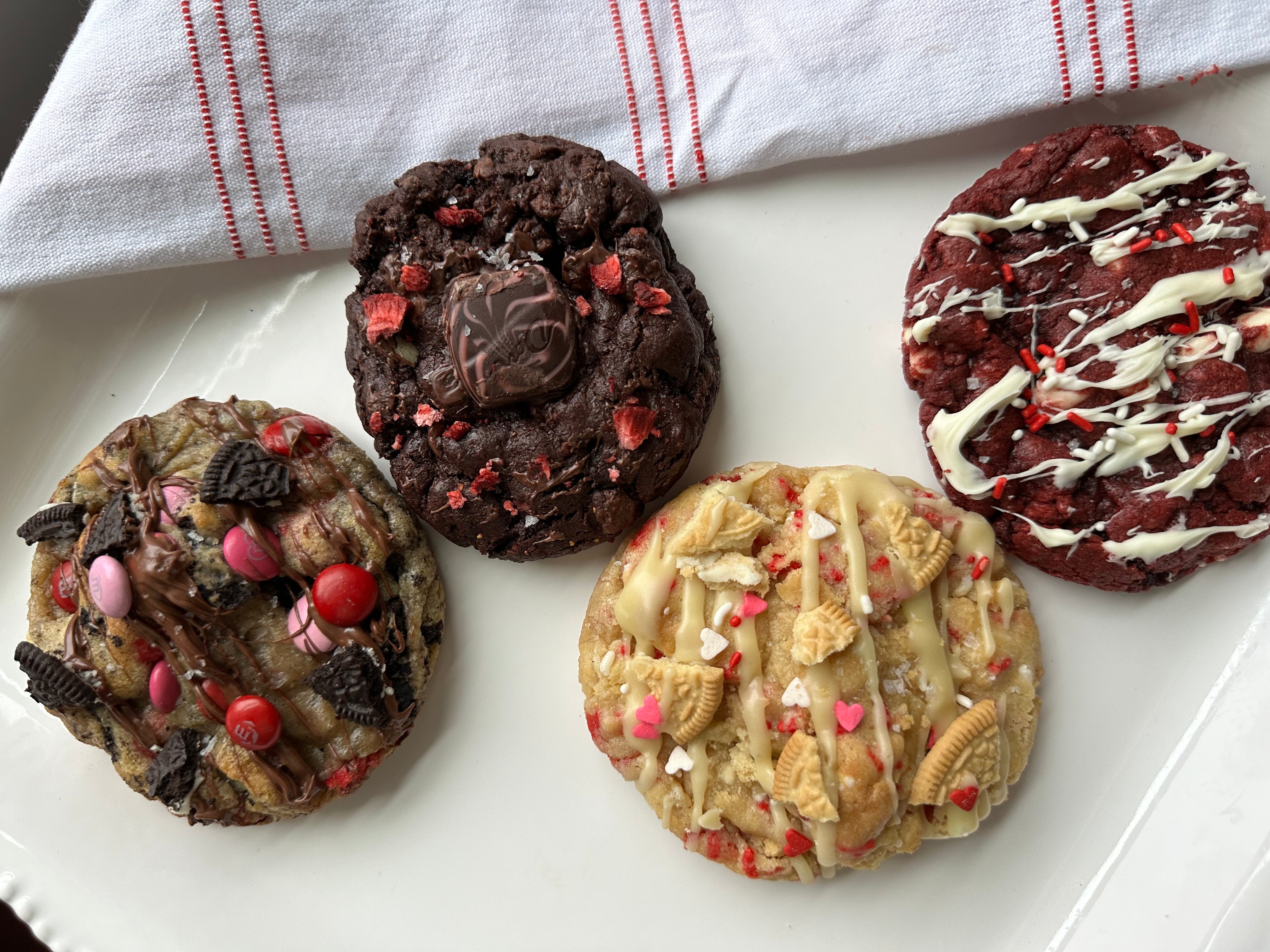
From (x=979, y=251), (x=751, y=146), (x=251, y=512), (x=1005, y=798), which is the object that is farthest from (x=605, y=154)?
(x=1005, y=798)

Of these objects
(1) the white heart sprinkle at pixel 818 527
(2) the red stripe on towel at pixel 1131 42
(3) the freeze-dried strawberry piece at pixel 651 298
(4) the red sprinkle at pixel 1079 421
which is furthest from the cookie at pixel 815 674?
(2) the red stripe on towel at pixel 1131 42

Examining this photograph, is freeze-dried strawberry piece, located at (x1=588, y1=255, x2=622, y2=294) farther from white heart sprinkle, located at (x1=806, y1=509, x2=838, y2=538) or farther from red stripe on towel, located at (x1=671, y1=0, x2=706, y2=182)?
white heart sprinkle, located at (x1=806, y1=509, x2=838, y2=538)

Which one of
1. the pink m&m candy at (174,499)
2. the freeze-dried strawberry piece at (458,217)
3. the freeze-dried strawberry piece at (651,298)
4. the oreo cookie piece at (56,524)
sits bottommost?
the oreo cookie piece at (56,524)

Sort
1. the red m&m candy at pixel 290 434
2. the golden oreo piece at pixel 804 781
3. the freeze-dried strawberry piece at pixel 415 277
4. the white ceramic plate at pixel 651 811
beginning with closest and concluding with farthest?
the golden oreo piece at pixel 804 781 → the freeze-dried strawberry piece at pixel 415 277 → the red m&m candy at pixel 290 434 → the white ceramic plate at pixel 651 811

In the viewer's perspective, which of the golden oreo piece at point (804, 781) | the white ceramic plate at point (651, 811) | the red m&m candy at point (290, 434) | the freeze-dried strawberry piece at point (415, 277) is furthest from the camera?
the white ceramic plate at point (651, 811)

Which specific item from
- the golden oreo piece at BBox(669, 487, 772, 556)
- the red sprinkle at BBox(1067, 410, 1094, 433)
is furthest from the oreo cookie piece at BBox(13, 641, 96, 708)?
the red sprinkle at BBox(1067, 410, 1094, 433)

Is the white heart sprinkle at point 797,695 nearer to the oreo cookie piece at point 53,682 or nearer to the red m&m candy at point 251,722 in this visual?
the red m&m candy at point 251,722
